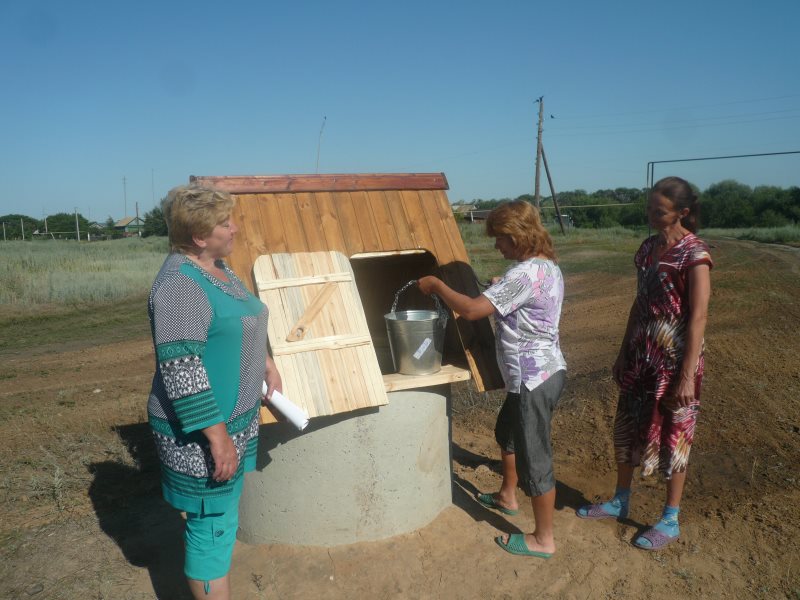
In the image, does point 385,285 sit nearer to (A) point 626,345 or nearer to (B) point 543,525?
(A) point 626,345

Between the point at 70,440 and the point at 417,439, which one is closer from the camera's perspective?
the point at 417,439

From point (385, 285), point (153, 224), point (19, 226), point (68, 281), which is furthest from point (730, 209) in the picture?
point (19, 226)

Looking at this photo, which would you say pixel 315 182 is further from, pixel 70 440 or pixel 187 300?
pixel 70 440

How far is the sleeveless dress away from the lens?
11.0 ft

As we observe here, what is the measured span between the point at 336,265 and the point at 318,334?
443 millimetres

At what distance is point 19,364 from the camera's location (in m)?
9.06

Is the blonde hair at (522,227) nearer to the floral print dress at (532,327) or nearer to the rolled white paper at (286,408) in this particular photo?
the floral print dress at (532,327)

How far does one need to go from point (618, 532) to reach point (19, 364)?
8.18 metres

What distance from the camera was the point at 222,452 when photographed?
248cm

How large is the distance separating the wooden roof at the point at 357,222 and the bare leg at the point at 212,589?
1.46m

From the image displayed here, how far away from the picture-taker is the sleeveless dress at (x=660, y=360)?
336 cm

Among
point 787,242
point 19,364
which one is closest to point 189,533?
point 19,364

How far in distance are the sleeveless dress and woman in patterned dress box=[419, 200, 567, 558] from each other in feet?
1.67

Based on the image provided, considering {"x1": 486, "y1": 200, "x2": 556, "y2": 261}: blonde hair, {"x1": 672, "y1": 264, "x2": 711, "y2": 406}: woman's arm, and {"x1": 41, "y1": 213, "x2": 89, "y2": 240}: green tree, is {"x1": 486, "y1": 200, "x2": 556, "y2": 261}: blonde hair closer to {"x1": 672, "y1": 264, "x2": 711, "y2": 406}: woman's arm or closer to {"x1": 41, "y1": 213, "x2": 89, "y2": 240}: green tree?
{"x1": 672, "y1": 264, "x2": 711, "y2": 406}: woman's arm
